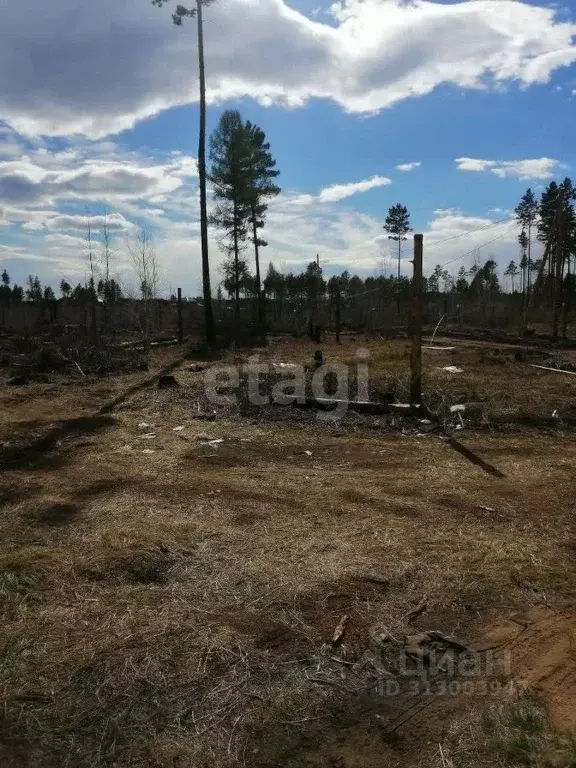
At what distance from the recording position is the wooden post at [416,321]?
29.1 ft

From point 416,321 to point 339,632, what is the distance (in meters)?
6.56

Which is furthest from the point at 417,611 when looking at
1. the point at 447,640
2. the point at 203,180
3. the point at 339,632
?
the point at 203,180

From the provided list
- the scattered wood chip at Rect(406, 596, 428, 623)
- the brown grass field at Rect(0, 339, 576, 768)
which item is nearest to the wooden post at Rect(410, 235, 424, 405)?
the brown grass field at Rect(0, 339, 576, 768)

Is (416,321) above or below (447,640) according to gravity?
above

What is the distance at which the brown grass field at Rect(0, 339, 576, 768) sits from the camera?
2.40m

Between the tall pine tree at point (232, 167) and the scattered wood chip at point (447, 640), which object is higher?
the tall pine tree at point (232, 167)

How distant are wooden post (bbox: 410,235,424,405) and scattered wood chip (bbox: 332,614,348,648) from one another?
6034 mm

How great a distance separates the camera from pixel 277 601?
348cm

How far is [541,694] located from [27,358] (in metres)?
16.1

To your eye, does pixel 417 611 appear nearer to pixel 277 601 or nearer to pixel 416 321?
pixel 277 601

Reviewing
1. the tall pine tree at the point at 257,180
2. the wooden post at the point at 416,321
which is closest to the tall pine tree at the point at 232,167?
the tall pine tree at the point at 257,180

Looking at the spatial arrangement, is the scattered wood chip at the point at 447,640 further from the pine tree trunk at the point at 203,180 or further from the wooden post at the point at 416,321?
the pine tree trunk at the point at 203,180

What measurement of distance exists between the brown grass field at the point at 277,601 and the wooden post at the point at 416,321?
193 cm

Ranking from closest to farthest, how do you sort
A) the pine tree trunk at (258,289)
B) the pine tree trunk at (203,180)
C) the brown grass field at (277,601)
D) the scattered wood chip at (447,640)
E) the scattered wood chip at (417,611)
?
the brown grass field at (277,601) < the scattered wood chip at (447,640) < the scattered wood chip at (417,611) < the pine tree trunk at (203,180) < the pine tree trunk at (258,289)
